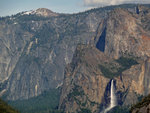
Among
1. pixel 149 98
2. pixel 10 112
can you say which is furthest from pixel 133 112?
pixel 10 112

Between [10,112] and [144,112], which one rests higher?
[144,112]

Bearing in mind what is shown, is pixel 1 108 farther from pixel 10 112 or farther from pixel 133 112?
pixel 133 112

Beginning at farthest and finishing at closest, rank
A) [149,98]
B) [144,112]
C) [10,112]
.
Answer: [10,112]
[149,98]
[144,112]

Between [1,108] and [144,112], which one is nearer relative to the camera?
[144,112]

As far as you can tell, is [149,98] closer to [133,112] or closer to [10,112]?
[133,112]

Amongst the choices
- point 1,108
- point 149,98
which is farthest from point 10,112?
point 149,98

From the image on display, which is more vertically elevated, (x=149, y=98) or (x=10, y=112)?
(x=149, y=98)

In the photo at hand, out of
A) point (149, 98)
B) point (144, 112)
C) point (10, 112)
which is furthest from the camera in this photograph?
point (10, 112)
